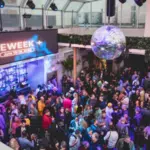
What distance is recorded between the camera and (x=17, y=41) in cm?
828

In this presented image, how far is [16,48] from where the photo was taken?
8.29m

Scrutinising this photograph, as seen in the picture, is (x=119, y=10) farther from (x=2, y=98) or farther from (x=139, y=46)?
(x=2, y=98)

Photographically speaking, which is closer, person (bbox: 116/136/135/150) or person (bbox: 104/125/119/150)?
person (bbox: 116/136/135/150)

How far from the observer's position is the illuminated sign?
306 inches

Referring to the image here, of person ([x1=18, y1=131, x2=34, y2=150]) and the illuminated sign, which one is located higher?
the illuminated sign

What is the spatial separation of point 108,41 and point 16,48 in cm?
562

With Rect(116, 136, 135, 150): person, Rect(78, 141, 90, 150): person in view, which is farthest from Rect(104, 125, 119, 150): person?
Rect(78, 141, 90, 150): person

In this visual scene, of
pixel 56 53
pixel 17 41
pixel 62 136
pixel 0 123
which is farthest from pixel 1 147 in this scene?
pixel 56 53

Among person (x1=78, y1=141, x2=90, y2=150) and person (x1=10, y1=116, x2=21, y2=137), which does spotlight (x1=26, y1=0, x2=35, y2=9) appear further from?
person (x1=78, y1=141, x2=90, y2=150)

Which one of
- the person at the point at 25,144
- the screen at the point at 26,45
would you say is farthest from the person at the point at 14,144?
the screen at the point at 26,45

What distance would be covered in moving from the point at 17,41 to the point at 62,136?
4.31 m

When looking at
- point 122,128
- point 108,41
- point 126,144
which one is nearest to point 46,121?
point 122,128

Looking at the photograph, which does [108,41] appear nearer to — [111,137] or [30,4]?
[111,137]

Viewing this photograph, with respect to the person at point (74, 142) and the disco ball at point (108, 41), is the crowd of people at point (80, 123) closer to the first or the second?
the person at point (74, 142)
